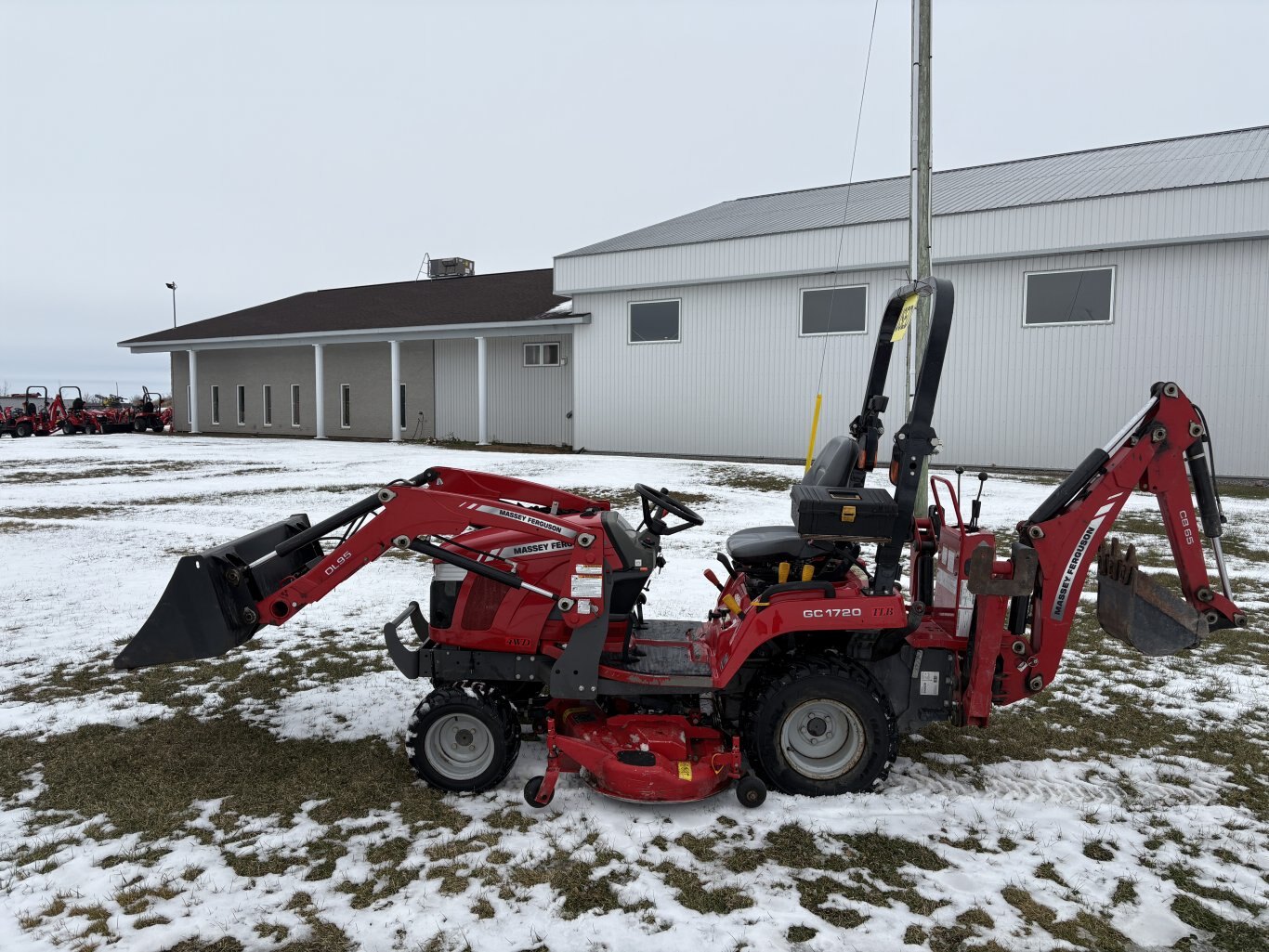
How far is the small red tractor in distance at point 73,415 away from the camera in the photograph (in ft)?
100

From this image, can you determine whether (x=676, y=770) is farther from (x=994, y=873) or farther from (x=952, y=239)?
(x=952, y=239)

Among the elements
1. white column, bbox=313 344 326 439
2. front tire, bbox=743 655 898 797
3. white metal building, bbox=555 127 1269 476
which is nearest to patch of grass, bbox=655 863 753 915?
front tire, bbox=743 655 898 797

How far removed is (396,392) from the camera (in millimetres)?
25203

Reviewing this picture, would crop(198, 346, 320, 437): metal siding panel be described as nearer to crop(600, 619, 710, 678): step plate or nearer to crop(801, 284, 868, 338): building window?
crop(801, 284, 868, 338): building window

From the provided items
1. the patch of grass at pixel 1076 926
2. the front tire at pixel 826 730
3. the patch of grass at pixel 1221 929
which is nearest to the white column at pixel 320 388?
the front tire at pixel 826 730

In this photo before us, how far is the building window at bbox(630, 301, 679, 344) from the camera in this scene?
20.5 metres

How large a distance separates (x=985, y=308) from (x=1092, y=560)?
1482 cm

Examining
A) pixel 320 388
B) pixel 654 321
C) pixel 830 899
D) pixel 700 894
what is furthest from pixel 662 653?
pixel 320 388

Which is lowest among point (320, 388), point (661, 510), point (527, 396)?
point (661, 510)

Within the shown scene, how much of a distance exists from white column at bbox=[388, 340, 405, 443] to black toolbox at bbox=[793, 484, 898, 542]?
23.1 meters

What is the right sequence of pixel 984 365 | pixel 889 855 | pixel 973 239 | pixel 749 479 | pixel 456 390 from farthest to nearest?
pixel 456 390 → pixel 984 365 → pixel 973 239 → pixel 749 479 → pixel 889 855

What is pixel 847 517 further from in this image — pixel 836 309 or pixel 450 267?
pixel 450 267

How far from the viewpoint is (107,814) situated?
349 centimetres

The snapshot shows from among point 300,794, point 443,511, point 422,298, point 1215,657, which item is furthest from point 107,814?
point 422,298
